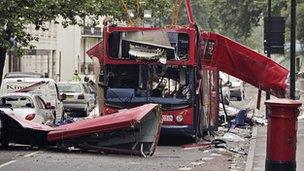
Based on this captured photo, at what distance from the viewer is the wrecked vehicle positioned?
16000 millimetres

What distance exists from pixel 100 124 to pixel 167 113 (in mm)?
3194

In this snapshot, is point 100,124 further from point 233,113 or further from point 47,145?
point 233,113

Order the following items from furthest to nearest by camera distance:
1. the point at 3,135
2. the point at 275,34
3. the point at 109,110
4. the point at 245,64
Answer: the point at 275,34 → the point at 245,64 → the point at 109,110 → the point at 3,135

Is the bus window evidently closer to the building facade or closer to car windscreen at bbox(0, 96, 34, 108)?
car windscreen at bbox(0, 96, 34, 108)

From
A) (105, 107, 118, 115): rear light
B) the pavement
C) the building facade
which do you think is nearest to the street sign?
the pavement

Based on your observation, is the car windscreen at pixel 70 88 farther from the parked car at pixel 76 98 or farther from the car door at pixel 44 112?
the car door at pixel 44 112

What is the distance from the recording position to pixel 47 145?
17.0 meters

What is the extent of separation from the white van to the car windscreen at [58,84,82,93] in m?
5.48

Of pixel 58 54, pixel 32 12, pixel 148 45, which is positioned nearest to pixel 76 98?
pixel 32 12

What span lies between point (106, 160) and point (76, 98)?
17.5 m

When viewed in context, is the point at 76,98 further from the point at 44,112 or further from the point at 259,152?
the point at 259,152

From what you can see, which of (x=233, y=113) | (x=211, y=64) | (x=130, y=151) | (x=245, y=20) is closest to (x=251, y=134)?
(x=211, y=64)

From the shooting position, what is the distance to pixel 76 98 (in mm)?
32594

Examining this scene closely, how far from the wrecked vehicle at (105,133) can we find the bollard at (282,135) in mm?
5136
